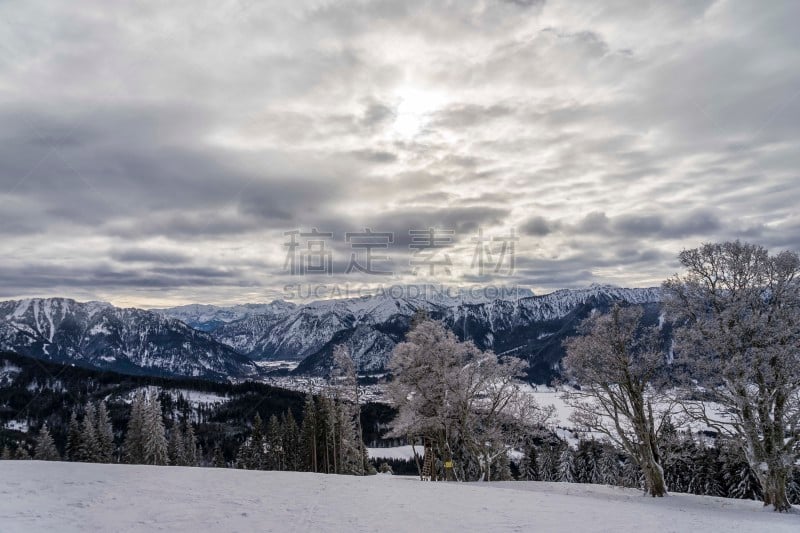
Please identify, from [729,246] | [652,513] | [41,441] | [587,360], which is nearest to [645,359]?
[587,360]

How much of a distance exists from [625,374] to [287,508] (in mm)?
20075

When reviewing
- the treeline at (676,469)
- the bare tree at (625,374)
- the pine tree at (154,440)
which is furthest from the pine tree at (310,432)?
the bare tree at (625,374)

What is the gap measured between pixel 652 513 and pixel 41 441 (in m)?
73.2

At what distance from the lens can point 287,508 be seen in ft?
49.8

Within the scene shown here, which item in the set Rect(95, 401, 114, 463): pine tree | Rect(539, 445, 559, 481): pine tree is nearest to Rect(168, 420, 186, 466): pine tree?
Rect(95, 401, 114, 463): pine tree

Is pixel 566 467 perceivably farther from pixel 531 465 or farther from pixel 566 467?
pixel 531 465

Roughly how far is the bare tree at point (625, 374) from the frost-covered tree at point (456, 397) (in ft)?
29.6

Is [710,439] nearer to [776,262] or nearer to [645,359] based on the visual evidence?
[645,359]

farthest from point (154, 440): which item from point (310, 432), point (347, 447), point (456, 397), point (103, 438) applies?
point (456, 397)

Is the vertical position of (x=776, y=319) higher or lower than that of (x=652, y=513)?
higher

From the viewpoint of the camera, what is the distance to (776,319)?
2108 centimetres

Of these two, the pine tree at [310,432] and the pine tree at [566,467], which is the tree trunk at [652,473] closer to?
the pine tree at [310,432]

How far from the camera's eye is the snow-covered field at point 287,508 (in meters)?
12.1

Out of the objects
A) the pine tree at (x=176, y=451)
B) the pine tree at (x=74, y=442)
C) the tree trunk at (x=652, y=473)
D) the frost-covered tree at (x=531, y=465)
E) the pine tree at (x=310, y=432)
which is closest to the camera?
the tree trunk at (x=652, y=473)
